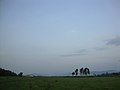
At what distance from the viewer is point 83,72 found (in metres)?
157

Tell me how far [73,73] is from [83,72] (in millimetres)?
15455

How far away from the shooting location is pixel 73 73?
557ft

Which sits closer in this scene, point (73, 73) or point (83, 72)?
point (83, 72)
